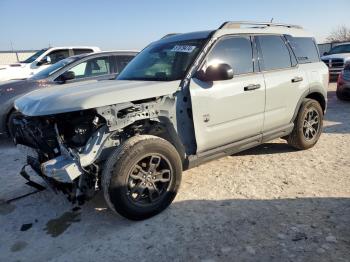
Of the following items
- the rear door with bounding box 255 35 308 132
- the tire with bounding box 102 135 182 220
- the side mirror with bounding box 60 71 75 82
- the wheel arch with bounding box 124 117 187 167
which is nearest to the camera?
the tire with bounding box 102 135 182 220

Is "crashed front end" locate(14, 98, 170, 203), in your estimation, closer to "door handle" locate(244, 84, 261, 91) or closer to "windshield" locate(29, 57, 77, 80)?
"door handle" locate(244, 84, 261, 91)

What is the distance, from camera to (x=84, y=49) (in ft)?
37.1

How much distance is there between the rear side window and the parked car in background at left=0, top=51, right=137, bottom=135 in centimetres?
385

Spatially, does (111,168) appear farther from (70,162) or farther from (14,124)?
(14,124)

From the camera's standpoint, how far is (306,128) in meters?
5.57

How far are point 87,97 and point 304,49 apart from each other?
3.77 m

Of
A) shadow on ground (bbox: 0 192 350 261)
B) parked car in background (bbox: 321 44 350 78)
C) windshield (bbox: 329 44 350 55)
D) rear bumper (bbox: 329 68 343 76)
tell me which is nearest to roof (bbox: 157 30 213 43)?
shadow on ground (bbox: 0 192 350 261)

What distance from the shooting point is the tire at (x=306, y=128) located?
212 inches

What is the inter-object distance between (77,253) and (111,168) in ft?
2.66

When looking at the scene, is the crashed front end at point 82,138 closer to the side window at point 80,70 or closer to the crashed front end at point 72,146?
the crashed front end at point 72,146

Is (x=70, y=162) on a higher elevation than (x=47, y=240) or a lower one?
higher

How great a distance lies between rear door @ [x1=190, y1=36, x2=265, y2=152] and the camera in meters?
3.98

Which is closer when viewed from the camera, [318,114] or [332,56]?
[318,114]

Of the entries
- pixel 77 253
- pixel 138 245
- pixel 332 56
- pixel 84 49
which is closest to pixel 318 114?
pixel 138 245
